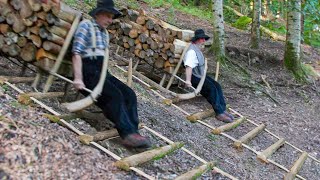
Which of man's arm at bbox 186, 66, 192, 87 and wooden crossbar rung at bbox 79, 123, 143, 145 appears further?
man's arm at bbox 186, 66, 192, 87

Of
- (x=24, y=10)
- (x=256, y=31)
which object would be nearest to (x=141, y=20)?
(x=24, y=10)

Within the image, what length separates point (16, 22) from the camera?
5.45 meters

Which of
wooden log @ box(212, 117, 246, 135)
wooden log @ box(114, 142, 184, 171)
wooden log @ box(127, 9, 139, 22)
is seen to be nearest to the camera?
wooden log @ box(114, 142, 184, 171)

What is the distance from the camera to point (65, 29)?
17.9ft

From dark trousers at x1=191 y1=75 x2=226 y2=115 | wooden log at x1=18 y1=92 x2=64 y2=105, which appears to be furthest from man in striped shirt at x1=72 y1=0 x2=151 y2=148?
dark trousers at x1=191 y1=75 x2=226 y2=115

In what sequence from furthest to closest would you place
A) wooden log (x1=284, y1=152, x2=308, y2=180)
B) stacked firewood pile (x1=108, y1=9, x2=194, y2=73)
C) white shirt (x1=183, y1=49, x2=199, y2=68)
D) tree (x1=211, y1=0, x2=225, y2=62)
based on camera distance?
tree (x1=211, y1=0, x2=225, y2=62) < stacked firewood pile (x1=108, y1=9, x2=194, y2=73) < white shirt (x1=183, y1=49, x2=199, y2=68) < wooden log (x1=284, y1=152, x2=308, y2=180)

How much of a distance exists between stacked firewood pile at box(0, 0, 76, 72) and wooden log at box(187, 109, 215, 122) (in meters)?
2.80

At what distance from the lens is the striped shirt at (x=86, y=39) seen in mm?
5081

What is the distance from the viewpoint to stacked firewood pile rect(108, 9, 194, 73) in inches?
335

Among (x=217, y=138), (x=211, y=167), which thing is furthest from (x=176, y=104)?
(x=211, y=167)

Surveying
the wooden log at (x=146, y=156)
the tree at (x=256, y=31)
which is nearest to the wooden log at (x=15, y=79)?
the wooden log at (x=146, y=156)

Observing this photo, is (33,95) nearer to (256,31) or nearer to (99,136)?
(99,136)

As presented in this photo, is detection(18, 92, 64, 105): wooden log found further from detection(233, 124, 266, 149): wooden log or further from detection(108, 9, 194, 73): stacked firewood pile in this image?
detection(108, 9, 194, 73): stacked firewood pile

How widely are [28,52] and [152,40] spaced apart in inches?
135
